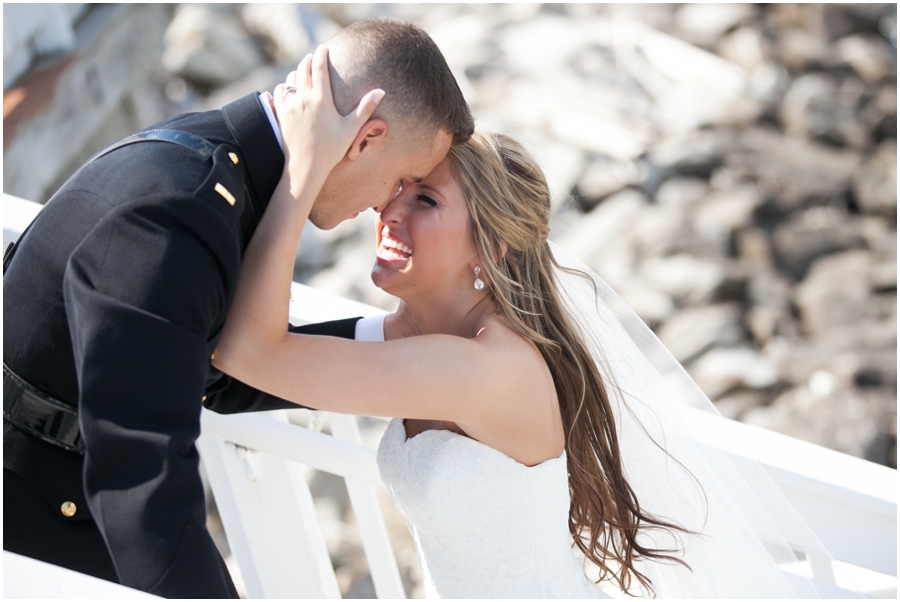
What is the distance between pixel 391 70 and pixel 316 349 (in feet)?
2.15

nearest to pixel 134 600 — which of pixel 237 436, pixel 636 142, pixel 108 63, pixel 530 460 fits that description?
pixel 237 436

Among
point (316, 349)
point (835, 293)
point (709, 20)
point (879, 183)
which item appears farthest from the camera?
point (709, 20)

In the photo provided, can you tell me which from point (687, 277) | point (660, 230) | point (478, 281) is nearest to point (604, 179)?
point (660, 230)

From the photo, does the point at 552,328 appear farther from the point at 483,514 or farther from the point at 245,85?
the point at 245,85

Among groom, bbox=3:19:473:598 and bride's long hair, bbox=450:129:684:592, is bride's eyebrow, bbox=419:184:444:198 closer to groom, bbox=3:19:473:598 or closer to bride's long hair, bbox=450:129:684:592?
bride's long hair, bbox=450:129:684:592

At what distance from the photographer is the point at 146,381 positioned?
1.46 metres

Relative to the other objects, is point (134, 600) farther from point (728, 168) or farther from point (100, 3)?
point (728, 168)

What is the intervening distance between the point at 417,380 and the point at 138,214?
0.79 m

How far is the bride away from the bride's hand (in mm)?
418

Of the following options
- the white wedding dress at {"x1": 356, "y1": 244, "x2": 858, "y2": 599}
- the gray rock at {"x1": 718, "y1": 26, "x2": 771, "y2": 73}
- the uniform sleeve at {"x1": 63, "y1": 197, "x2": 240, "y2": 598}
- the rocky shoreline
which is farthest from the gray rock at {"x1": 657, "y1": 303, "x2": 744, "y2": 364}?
the uniform sleeve at {"x1": 63, "y1": 197, "x2": 240, "y2": 598}

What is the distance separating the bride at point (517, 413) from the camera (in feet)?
6.88

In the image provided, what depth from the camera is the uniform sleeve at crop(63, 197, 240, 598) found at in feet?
4.75

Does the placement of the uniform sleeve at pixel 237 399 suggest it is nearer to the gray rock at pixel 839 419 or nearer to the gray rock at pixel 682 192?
the gray rock at pixel 839 419

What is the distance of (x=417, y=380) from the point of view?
6.64 feet
